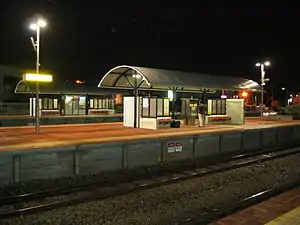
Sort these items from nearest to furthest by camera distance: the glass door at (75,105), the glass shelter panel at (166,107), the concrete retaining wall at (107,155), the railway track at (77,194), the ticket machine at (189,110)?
the railway track at (77,194) < the concrete retaining wall at (107,155) < the glass shelter panel at (166,107) < the ticket machine at (189,110) < the glass door at (75,105)

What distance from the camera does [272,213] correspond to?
8.27 m

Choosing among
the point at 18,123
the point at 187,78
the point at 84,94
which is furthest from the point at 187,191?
the point at 84,94

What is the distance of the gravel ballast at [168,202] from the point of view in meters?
7.99

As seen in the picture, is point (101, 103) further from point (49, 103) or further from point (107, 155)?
point (107, 155)

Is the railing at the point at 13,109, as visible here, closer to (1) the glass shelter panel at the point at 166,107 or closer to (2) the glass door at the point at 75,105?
(2) the glass door at the point at 75,105

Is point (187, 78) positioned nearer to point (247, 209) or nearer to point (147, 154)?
point (147, 154)

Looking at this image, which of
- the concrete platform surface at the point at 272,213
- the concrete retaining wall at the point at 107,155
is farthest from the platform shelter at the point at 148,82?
the concrete platform surface at the point at 272,213

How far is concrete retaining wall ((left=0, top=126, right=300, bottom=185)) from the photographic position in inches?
441

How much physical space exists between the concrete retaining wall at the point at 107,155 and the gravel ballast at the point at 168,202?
Answer: 9.65 ft

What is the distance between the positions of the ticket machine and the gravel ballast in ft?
35.8

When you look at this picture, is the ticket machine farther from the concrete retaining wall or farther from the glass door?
the glass door

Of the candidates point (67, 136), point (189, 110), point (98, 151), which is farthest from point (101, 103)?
point (98, 151)

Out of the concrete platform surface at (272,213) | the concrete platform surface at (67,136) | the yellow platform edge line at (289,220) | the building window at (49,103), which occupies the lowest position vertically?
the concrete platform surface at (272,213)

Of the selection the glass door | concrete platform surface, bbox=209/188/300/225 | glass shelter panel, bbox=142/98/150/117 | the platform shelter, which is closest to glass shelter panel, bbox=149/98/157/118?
the platform shelter
